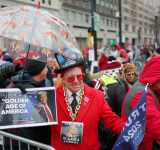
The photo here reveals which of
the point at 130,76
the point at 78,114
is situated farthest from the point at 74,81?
the point at 130,76

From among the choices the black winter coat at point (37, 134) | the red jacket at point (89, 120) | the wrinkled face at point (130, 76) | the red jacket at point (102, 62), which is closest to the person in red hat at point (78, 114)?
the red jacket at point (89, 120)

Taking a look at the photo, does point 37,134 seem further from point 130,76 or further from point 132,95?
point 130,76

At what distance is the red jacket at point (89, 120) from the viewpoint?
6.88 ft

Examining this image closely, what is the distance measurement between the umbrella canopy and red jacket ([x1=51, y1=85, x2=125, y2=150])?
23.5 inches

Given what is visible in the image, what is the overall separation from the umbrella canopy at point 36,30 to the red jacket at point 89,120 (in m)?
0.60

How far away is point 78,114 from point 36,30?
1061 mm

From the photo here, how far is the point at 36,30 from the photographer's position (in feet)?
7.06

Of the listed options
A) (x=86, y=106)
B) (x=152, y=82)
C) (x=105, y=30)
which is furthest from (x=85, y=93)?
(x=105, y=30)

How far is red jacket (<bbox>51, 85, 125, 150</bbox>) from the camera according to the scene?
2098 mm

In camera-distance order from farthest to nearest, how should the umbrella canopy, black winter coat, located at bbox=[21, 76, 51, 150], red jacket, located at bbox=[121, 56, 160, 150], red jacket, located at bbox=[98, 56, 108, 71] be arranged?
red jacket, located at bbox=[98, 56, 108, 71]
black winter coat, located at bbox=[21, 76, 51, 150]
the umbrella canopy
red jacket, located at bbox=[121, 56, 160, 150]

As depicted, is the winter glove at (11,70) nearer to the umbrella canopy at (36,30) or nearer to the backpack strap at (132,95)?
the umbrella canopy at (36,30)

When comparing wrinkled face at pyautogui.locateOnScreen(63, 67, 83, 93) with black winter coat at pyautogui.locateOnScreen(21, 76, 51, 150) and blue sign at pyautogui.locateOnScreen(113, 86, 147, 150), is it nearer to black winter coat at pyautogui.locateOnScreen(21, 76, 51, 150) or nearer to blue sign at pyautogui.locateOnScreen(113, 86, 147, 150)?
black winter coat at pyautogui.locateOnScreen(21, 76, 51, 150)

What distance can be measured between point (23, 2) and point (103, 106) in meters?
29.9

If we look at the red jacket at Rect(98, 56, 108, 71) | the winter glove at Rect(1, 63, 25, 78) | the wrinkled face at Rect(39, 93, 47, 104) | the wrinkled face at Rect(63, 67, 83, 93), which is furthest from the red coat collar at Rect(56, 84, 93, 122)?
the red jacket at Rect(98, 56, 108, 71)
